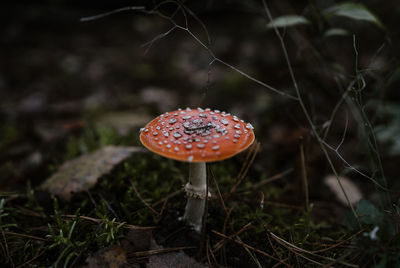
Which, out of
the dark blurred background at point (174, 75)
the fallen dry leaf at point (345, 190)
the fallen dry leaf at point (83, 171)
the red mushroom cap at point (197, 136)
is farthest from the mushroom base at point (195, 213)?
the fallen dry leaf at point (345, 190)

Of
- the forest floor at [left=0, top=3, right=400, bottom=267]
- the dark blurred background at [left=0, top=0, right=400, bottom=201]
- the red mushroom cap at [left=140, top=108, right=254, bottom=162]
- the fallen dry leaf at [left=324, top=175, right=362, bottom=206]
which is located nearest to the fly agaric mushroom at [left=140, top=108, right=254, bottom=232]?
the red mushroom cap at [left=140, top=108, right=254, bottom=162]

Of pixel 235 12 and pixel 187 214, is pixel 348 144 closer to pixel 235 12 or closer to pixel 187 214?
pixel 187 214

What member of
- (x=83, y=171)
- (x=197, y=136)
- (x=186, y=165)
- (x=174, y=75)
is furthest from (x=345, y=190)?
(x=174, y=75)

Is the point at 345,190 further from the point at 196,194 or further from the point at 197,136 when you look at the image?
the point at 197,136

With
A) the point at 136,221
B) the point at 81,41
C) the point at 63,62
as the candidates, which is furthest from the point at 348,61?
the point at 81,41

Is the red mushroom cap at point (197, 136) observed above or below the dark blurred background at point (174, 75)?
above

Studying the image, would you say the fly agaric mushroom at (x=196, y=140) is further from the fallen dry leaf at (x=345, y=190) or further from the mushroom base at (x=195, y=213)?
the fallen dry leaf at (x=345, y=190)

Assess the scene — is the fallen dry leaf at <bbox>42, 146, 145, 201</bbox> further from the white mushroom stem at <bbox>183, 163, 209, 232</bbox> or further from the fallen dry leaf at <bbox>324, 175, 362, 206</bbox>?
the fallen dry leaf at <bbox>324, 175, 362, 206</bbox>
